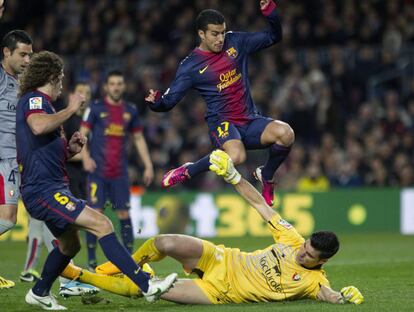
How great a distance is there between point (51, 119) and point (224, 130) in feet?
10.2

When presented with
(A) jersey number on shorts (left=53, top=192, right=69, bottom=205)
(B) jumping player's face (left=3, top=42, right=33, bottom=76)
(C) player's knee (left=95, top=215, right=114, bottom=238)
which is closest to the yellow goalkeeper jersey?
(C) player's knee (left=95, top=215, right=114, bottom=238)

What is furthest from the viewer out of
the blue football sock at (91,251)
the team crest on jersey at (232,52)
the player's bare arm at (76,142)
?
the blue football sock at (91,251)

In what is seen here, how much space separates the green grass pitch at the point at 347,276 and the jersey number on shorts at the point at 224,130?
1.95 metres

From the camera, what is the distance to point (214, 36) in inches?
414

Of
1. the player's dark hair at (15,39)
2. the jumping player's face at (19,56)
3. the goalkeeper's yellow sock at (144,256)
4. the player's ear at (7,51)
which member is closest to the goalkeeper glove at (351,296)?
the goalkeeper's yellow sock at (144,256)

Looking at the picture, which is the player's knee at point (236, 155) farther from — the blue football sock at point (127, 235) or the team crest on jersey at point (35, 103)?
the blue football sock at point (127, 235)

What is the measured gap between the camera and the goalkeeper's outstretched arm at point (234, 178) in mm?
8898

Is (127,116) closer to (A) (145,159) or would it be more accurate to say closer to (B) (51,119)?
(A) (145,159)

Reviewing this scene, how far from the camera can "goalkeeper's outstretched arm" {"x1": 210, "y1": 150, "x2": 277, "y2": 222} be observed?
8898 millimetres

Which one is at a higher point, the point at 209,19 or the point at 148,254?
the point at 209,19

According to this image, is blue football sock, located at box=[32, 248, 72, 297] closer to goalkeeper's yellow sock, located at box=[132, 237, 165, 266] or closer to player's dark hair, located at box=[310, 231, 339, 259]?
goalkeeper's yellow sock, located at box=[132, 237, 165, 266]

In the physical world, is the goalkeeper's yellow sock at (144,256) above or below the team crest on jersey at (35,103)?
below

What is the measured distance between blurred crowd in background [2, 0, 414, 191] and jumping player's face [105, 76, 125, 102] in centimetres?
683

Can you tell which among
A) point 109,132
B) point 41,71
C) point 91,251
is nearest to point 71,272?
point 41,71
